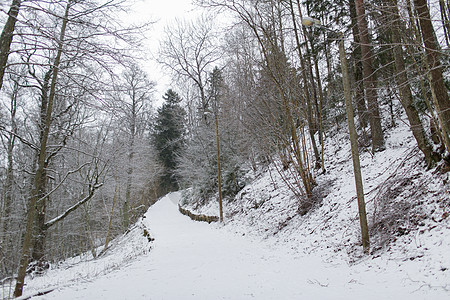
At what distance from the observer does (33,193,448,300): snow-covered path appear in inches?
147

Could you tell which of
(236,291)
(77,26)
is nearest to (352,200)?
(236,291)

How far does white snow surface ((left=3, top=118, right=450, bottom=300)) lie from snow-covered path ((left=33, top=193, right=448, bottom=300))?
2cm

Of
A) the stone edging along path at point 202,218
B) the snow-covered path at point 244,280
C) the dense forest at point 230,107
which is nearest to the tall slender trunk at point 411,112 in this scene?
the dense forest at point 230,107

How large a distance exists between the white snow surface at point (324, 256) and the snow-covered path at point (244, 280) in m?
0.02

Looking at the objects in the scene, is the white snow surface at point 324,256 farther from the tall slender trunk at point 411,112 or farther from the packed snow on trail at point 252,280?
the tall slender trunk at point 411,112

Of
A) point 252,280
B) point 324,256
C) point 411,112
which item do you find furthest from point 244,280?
point 411,112

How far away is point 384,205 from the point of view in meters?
5.49

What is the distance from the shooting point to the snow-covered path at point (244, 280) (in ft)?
12.3

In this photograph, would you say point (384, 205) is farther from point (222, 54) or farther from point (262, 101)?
point (222, 54)

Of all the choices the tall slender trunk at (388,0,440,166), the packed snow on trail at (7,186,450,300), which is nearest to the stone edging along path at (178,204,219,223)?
the packed snow on trail at (7,186,450,300)

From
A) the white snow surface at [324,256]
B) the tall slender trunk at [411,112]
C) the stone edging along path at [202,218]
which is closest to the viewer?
the white snow surface at [324,256]

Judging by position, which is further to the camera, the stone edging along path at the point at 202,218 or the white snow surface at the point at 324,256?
the stone edging along path at the point at 202,218

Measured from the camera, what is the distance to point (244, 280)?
4887 millimetres

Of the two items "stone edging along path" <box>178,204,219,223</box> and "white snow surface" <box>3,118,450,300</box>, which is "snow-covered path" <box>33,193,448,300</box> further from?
"stone edging along path" <box>178,204,219,223</box>
